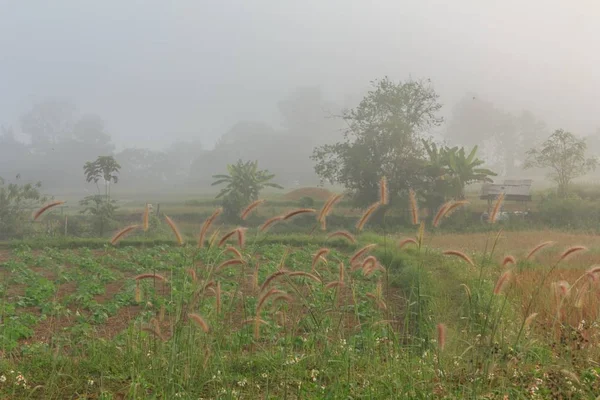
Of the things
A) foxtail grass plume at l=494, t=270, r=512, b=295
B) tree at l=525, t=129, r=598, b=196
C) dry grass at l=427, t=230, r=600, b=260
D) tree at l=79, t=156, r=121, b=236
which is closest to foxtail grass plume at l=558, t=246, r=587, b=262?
foxtail grass plume at l=494, t=270, r=512, b=295

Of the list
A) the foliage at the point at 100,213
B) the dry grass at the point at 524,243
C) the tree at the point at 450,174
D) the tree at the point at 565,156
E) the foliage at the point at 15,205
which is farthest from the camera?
the tree at the point at 565,156

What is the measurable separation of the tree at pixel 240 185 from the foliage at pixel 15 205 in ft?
27.8

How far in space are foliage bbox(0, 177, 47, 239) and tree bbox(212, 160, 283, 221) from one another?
8.46 meters

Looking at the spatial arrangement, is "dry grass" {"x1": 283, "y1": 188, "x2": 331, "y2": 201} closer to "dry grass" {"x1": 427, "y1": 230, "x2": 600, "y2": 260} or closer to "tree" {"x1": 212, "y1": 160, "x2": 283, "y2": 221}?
"tree" {"x1": 212, "y1": 160, "x2": 283, "y2": 221}

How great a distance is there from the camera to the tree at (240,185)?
89.2 feet

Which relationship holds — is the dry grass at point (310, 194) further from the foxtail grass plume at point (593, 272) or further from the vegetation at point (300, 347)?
the foxtail grass plume at point (593, 272)

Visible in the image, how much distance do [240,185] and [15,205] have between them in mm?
10492

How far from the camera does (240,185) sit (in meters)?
28.0

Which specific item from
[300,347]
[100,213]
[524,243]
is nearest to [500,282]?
[300,347]

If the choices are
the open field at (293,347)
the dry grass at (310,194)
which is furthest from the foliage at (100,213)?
the dry grass at (310,194)

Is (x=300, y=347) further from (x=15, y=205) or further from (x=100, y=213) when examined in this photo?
(x=15, y=205)

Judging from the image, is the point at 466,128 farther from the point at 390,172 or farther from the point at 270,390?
the point at 270,390

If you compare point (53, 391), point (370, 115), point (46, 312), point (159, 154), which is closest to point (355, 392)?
point (53, 391)

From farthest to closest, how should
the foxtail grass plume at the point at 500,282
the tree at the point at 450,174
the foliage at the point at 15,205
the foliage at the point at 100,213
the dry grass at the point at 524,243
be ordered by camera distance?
1. the tree at the point at 450,174
2. the foliage at the point at 100,213
3. the foliage at the point at 15,205
4. the dry grass at the point at 524,243
5. the foxtail grass plume at the point at 500,282
